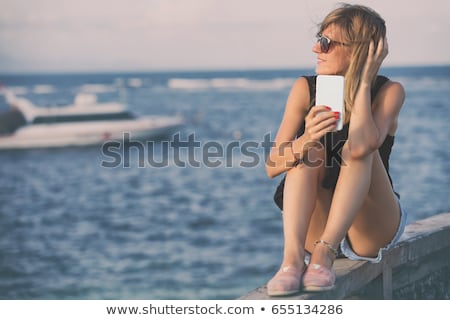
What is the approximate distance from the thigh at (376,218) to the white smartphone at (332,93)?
Answer: 5.9 inches

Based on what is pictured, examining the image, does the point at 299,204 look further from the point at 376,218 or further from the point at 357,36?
the point at 357,36

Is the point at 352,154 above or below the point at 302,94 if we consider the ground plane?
below

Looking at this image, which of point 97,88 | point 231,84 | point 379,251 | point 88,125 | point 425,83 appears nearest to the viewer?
point 379,251

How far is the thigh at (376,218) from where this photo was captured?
2.09 meters

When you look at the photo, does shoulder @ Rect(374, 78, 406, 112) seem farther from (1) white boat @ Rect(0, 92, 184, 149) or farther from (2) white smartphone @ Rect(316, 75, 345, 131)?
(1) white boat @ Rect(0, 92, 184, 149)

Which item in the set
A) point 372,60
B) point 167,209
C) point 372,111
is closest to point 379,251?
point 372,111

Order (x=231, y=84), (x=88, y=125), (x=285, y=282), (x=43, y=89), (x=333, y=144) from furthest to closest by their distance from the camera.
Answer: (x=43, y=89), (x=231, y=84), (x=88, y=125), (x=333, y=144), (x=285, y=282)

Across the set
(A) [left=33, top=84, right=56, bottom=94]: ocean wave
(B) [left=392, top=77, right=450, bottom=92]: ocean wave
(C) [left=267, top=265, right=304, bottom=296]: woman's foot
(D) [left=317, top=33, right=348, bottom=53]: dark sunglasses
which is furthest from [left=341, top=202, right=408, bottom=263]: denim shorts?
(A) [left=33, top=84, right=56, bottom=94]: ocean wave

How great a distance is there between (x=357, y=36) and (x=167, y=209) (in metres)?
13.7

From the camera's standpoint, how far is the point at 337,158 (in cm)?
209

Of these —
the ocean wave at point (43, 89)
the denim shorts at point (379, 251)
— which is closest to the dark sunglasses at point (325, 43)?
the denim shorts at point (379, 251)

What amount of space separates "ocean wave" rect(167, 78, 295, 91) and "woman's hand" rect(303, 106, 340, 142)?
38648 mm

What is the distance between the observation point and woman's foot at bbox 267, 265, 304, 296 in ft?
6.40

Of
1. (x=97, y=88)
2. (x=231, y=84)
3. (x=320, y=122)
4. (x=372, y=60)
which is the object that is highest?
(x=372, y=60)
